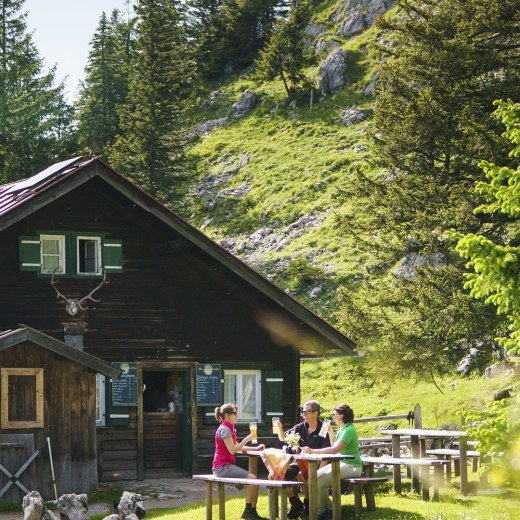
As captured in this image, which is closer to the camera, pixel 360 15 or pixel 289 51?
pixel 289 51

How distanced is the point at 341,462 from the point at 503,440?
16.8 feet

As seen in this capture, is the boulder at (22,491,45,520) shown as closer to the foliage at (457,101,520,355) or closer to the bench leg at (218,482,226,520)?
the bench leg at (218,482,226,520)

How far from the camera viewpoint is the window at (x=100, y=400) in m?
25.2

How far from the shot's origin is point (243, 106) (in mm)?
83938

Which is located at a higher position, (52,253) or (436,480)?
(52,253)

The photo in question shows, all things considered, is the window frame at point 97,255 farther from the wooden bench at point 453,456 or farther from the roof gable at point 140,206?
the wooden bench at point 453,456

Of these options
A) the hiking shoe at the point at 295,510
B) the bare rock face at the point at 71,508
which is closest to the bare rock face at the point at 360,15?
the bare rock face at the point at 71,508

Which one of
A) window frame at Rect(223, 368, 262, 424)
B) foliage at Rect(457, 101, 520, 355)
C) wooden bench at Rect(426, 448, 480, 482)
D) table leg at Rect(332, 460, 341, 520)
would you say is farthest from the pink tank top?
window frame at Rect(223, 368, 262, 424)

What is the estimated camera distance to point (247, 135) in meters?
78.1

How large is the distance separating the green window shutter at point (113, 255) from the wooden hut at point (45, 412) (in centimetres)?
378

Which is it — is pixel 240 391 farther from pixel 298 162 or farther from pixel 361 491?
pixel 298 162

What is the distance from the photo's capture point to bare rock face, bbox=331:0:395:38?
8788 cm

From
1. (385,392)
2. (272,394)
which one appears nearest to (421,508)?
(272,394)

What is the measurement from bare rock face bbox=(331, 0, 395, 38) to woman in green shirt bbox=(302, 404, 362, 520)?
2851 inches
